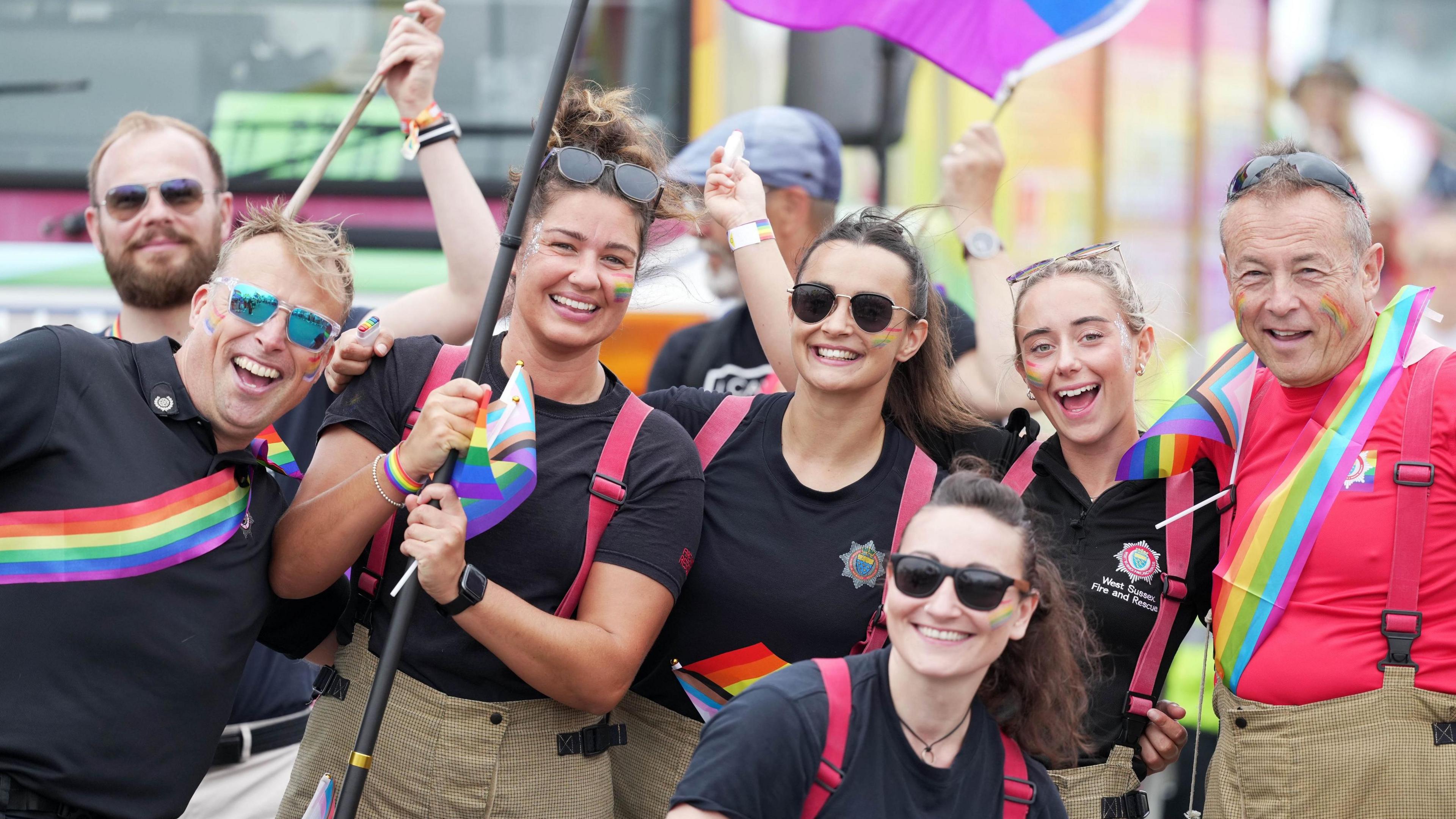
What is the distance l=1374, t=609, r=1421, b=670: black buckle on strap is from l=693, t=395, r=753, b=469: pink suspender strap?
134cm

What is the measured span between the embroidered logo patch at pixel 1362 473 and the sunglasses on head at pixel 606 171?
1.48 m

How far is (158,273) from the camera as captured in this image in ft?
11.5

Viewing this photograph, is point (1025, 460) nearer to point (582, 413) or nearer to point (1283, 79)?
point (582, 413)

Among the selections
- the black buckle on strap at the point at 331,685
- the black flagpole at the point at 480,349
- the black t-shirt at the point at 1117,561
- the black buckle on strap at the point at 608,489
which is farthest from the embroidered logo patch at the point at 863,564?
the black buckle on strap at the point at 331,685

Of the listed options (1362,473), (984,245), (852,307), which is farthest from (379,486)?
(984,245)

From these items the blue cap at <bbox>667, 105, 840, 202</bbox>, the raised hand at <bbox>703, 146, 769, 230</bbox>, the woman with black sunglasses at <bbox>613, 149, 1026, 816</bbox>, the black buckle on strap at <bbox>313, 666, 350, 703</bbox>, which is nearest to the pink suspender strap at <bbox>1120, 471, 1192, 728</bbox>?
the woman with black sunglasses at <bbox>613, 149, 1026, 816</bbox>

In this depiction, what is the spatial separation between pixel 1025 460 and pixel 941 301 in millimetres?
452

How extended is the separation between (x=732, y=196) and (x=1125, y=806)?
5.55 feet

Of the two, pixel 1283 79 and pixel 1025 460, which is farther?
pixel 1283 79

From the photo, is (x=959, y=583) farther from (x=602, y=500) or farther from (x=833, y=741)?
(x=602, y=500)

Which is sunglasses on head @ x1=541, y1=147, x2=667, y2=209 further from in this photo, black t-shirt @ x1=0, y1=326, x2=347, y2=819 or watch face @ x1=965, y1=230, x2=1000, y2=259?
watch face @ x1=965, y1=230, x2=1000, y2=259

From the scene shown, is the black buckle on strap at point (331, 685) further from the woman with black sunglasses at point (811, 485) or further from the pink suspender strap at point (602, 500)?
the woman with black sunglasses at point (811, 485)

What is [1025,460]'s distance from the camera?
3051 millimetres

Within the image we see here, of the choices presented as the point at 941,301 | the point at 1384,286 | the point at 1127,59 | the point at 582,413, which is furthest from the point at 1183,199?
the point at 582,413
